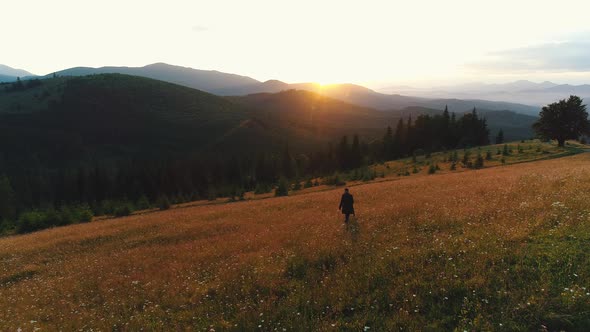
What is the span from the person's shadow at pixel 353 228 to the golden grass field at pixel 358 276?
0.57 feet

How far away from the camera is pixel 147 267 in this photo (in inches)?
616

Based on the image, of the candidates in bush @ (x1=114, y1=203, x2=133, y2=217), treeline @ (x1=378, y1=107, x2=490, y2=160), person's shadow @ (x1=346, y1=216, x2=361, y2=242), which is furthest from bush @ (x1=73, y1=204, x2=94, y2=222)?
treeline @ (x1=378, y1=107, x2=490, y2=160)

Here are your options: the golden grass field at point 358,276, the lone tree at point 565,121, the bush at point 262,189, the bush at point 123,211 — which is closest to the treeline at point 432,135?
the lone tree at point 565,121

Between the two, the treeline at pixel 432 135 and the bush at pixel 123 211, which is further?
the treeline at pixel 432 135

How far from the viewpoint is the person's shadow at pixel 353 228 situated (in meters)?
14.6

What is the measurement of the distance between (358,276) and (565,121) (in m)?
75.8

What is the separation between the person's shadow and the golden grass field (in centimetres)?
18

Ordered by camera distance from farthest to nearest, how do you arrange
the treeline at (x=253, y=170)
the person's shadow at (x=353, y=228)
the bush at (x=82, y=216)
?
the treeline at (x=253, y=170), the bush at (x=82, y=216), the person's shadow at (x=353, y=228)

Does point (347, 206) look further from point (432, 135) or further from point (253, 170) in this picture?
point (253, 170)

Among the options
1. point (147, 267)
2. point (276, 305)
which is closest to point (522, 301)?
point (276, 305)

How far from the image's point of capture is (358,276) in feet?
33.0

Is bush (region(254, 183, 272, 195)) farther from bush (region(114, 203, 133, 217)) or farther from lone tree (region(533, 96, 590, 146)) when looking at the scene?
lone tree (region(533, 96, 590, 146))

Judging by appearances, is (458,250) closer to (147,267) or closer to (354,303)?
(354,303)

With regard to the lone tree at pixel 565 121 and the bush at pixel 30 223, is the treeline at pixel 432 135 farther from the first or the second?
the bush at pixel 30 223
